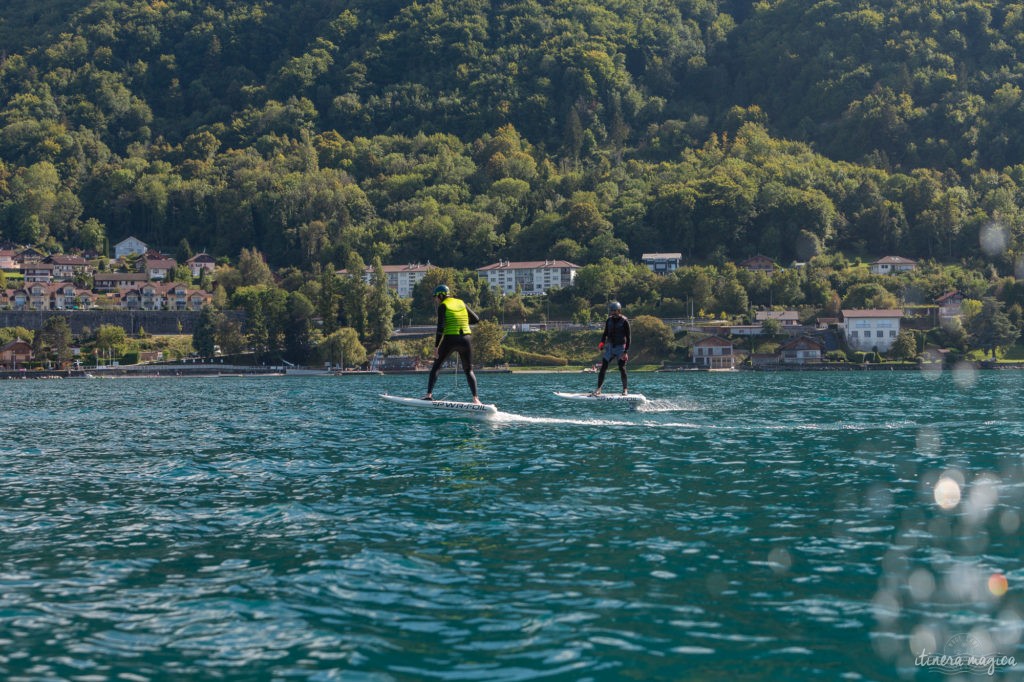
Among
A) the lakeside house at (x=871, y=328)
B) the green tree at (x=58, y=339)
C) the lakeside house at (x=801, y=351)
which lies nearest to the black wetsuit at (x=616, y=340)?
the lakeside house at (x=801, y=351)

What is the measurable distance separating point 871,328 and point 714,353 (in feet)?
102

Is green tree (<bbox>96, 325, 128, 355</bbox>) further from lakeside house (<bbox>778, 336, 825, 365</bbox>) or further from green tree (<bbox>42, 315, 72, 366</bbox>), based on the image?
lakeside house (<bbox>778, 336, 825, 365</bbox>)

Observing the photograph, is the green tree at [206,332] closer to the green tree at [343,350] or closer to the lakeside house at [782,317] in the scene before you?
the green tree at [343,350]

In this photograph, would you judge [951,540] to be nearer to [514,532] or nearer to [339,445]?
[514,532]

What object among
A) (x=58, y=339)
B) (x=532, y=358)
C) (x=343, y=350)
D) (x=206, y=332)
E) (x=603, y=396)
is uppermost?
(x=206, y=332)

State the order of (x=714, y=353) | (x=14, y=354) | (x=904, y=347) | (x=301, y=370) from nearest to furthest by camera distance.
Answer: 1. (x=904, y=347)
2. (x=714, y=353)
3. (x=301, y=370)
4. (x=14, y=354)

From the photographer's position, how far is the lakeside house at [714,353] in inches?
6102

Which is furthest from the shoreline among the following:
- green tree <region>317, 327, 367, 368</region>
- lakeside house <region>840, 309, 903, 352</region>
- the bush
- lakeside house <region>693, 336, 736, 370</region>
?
lakeside house <region>840, 309, 903, 352</region>

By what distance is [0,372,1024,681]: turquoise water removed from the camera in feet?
34.3

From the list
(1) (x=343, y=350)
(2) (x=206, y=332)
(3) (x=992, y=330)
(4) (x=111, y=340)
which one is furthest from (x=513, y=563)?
(4) (x=111, y=340)

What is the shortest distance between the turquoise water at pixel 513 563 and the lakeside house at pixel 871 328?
144 metres

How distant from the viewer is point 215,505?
1950 centimetres

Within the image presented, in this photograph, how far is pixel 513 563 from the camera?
1397 centimetres

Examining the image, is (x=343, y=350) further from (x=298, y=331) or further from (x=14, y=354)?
(x=14, y=354)
